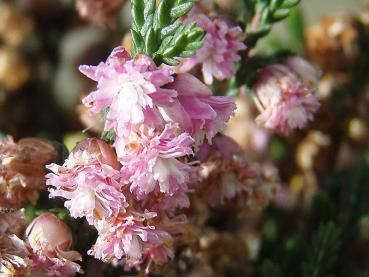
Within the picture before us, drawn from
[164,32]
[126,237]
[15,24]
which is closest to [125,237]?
[126,237]

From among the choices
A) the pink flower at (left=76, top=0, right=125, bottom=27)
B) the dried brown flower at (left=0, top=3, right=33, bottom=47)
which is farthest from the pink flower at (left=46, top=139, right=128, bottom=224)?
the dried brown flower at (left=0, top=3, right=33, bottom=47)

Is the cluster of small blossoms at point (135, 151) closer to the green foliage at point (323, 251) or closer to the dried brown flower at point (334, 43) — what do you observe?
the green foliage at point (323, 251)

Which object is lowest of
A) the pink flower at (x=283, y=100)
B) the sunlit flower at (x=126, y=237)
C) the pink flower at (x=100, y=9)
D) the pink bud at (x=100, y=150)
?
the sunlit flower at (x=126, y=237)

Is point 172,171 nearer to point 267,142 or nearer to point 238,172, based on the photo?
point 238,172

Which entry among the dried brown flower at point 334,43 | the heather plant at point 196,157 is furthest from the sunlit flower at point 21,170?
the dried brown flower at point 334,43

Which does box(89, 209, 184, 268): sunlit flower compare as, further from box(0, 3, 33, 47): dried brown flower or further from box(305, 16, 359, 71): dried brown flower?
box(0, 3, 33, 47): dried brown flower

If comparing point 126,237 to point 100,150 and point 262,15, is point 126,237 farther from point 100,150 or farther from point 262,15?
point 262,15
